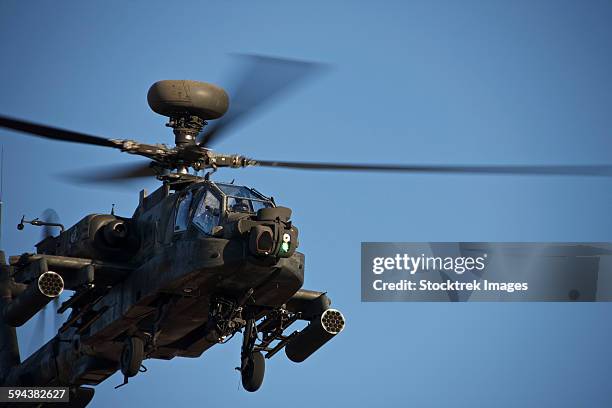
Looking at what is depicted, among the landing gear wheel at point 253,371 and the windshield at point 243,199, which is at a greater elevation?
the windshield at point 243,199

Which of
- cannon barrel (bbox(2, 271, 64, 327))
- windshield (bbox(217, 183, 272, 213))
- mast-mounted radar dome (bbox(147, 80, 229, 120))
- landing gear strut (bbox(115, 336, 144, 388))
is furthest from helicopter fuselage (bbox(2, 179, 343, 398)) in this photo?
mast-mounted radar dome (bbox(147, 80, 229, 120))

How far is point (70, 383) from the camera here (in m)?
26.8

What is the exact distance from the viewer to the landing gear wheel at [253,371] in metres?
23.8

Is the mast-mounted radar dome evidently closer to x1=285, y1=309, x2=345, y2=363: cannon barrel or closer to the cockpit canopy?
the cockpit canopy

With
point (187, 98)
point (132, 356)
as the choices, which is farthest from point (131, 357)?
point (187, 98)

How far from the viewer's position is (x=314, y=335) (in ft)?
82.8

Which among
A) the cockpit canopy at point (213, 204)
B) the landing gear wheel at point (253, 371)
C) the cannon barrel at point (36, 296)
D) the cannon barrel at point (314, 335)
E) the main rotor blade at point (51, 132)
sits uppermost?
the main rotor blade at point (51, 132)

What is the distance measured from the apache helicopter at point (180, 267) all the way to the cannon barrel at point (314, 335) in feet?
0.08

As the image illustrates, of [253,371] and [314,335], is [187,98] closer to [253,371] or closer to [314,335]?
[253,371]

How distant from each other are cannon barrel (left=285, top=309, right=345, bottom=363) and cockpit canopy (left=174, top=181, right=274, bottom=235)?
3008mm

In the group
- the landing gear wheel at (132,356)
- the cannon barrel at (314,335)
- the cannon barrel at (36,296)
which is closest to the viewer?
the landing gear wheel at (132,356)

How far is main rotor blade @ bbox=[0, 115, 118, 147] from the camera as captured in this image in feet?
69.8

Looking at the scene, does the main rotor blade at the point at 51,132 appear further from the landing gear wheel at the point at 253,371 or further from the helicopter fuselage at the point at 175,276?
the landing gear wheel at the point at 253,371

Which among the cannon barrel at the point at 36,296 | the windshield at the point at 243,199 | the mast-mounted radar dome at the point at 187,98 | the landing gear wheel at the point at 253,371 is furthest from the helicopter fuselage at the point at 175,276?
the mast-mounted radar dome at the point at 187,98
